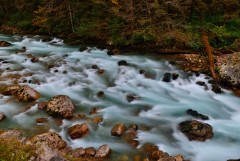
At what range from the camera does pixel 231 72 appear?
1090 cm

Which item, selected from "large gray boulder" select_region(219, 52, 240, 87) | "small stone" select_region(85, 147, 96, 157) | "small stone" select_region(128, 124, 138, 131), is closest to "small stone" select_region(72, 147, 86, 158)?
"small stone" select_region(85, 147, 96, 157)

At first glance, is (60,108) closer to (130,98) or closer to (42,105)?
(42,105)

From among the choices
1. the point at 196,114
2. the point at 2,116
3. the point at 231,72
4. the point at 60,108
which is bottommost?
the point at 2,116

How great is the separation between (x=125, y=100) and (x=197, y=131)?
3300 millimetres

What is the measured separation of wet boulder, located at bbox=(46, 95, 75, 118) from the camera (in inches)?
335

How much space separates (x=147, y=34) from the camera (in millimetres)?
15438

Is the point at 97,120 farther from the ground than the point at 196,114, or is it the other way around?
the point at 196,114

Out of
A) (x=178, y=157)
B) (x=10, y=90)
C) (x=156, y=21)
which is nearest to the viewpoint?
(x=178, y=157)

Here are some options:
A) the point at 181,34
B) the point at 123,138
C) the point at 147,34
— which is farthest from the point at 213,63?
the point at 123,138

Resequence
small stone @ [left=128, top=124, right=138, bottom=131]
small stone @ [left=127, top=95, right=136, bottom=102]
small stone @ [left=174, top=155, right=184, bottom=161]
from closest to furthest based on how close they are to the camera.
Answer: small stone @ [left=174, top=155, right=184, bottom=161]
small stone @ [left=128, top=124, right=138, bottom=131]
small stone @ [left=127, top=95, right=136, bottom=102]

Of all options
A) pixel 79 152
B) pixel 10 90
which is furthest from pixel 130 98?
pixel 10 90

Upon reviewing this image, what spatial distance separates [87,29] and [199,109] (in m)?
11.2

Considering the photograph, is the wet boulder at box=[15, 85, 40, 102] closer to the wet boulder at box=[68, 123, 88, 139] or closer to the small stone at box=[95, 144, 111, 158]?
the wet boulder at box=[68, 123, 88, 139]

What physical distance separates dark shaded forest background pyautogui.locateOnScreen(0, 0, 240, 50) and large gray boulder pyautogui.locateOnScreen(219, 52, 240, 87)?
10.5 ft
